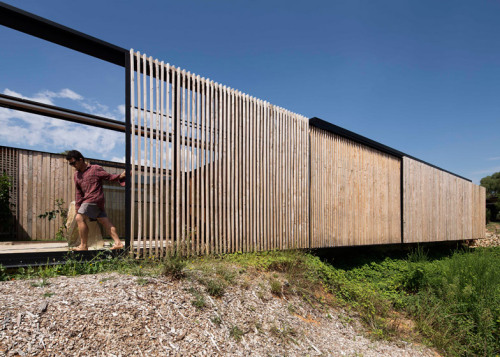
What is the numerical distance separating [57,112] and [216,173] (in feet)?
11.8

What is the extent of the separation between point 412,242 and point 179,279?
915cm

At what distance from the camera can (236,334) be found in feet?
10.8

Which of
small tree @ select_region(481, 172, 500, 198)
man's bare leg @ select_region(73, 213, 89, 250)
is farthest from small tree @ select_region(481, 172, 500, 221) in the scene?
man's bare leg @ select_region(73, 213, 89, 250)

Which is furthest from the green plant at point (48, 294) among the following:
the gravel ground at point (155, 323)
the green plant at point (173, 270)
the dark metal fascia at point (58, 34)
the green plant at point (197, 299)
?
the dark metal fascia at point (58, 34)

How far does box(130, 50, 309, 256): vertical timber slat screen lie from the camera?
4660 mm

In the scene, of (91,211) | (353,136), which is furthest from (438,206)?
(91,211)

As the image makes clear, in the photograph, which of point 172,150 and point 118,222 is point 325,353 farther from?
point 118,222

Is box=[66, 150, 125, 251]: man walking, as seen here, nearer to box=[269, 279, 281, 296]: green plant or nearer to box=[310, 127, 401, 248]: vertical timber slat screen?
box=[269, 279, 281, 296]: green plant

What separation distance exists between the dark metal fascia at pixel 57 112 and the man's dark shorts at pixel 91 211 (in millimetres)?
2474

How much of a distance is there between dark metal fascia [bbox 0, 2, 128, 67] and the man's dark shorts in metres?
2.43

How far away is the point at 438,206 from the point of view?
11.3 metres

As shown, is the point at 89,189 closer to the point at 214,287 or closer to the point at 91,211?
the point at 91,211

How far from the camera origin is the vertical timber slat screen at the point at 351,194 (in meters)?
7.30

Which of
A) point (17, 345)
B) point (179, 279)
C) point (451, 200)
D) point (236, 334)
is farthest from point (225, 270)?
point (451, 200)
